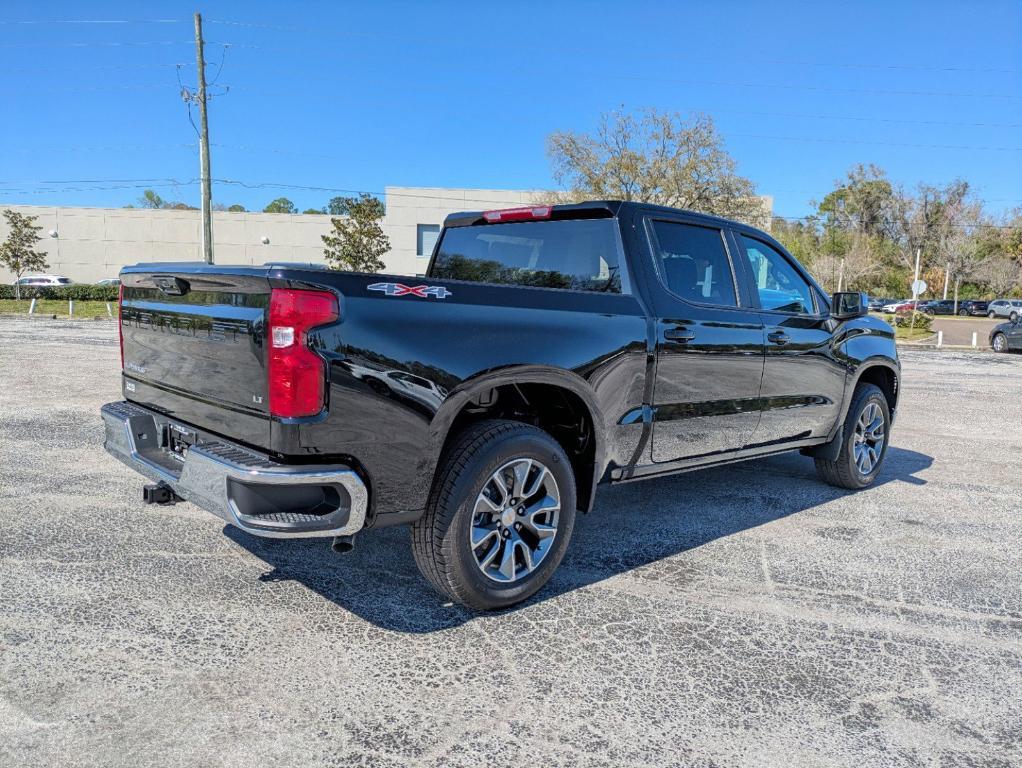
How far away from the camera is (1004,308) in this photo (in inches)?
2317

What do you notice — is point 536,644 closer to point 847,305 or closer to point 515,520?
point 515,520

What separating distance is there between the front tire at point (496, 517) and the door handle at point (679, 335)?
959 mm

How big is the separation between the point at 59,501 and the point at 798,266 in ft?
17.0

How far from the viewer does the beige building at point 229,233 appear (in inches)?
1738

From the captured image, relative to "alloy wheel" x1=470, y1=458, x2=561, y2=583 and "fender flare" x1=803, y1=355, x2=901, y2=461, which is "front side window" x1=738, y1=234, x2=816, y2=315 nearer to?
"fender flare" x1=803, y1=355, x2=901, y2=461

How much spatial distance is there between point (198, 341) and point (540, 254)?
1951 millimetres

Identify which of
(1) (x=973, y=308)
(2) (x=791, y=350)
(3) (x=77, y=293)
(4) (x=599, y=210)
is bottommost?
(2) (x=791, y=350)

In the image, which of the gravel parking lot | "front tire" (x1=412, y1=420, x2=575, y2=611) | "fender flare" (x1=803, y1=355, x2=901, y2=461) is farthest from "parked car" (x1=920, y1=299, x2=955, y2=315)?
"front tire" (x1=412, y1=420, x2=575, y2=611)

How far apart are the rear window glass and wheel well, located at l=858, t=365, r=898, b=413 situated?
3.03m

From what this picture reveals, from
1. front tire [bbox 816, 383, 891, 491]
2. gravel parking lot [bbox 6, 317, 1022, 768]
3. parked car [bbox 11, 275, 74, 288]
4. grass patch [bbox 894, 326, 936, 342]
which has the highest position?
parked car [bbox 11, 275, 74, 288]

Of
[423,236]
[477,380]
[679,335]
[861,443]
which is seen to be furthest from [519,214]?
[423,236]

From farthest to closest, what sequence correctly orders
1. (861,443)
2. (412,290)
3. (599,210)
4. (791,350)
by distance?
(861,443) < (791,350) < (599,210) < (412,290)

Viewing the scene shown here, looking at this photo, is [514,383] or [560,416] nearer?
[514,383]

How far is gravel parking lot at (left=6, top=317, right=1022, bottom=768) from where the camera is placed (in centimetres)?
260
